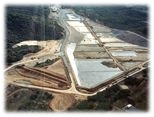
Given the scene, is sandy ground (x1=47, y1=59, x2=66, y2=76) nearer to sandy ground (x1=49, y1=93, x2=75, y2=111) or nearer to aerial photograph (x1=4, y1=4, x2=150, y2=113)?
→ aerial photograph (x1=4, y1=4, x2=150, y2=113)

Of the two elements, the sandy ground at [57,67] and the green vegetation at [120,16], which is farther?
the green vegetation at [120,16]

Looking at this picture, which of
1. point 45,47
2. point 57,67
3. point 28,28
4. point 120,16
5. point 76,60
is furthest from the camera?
point 120,16

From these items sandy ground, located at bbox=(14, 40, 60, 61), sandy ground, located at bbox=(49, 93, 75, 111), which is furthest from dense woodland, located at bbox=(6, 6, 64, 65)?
sandy ground, located at bbox=(49, 93, 75, 111)

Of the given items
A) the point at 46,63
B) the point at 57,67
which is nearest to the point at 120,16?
the point at 46,63

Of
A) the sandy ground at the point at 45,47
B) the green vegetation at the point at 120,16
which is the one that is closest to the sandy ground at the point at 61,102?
the sandy ground at the point at 45,47

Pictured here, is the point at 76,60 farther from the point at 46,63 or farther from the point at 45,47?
the point at 45,47

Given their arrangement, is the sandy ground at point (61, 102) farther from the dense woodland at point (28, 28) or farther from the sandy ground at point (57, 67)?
the dense woodland at point (28, 28)

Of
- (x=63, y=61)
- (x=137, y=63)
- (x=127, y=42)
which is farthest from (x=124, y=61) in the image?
(x=127, y=42)
